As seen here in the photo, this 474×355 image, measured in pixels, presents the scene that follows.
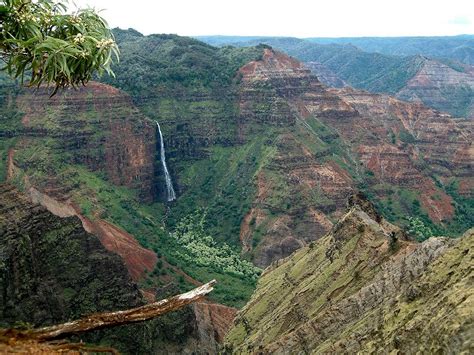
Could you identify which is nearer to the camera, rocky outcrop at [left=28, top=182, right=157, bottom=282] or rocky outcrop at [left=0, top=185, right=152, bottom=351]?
rocky outcrop at [left=0, top=185, right=152, bottom=351]

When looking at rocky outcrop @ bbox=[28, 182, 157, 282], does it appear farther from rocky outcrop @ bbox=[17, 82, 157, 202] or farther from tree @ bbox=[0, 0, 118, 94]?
tree @ bbox=[0, 0, 118, 94]

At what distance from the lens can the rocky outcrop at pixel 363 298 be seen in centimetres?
2055

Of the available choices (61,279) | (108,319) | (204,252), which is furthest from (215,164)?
(108,319)

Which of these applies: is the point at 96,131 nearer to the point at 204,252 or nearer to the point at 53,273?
the point at 204,252

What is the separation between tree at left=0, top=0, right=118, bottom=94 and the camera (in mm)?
11250

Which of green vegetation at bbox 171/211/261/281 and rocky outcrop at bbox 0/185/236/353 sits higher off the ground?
rocky outcrop at bbox 0/185/236/353

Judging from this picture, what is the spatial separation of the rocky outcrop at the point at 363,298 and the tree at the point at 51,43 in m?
11.8

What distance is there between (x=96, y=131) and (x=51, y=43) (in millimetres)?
99896

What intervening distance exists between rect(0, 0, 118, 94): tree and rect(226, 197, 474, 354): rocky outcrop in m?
11.8

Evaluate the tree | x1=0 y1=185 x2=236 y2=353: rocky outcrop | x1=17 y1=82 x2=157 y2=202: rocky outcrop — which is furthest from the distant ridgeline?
the tree

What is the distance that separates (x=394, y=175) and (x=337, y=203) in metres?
28.5

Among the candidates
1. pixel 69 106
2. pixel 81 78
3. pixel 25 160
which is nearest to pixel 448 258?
pixel 81 78

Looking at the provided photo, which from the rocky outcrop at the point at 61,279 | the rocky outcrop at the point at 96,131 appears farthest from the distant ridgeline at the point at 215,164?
the rocky outcrop at the point at 61,279

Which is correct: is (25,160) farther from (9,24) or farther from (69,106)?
(9,24)
